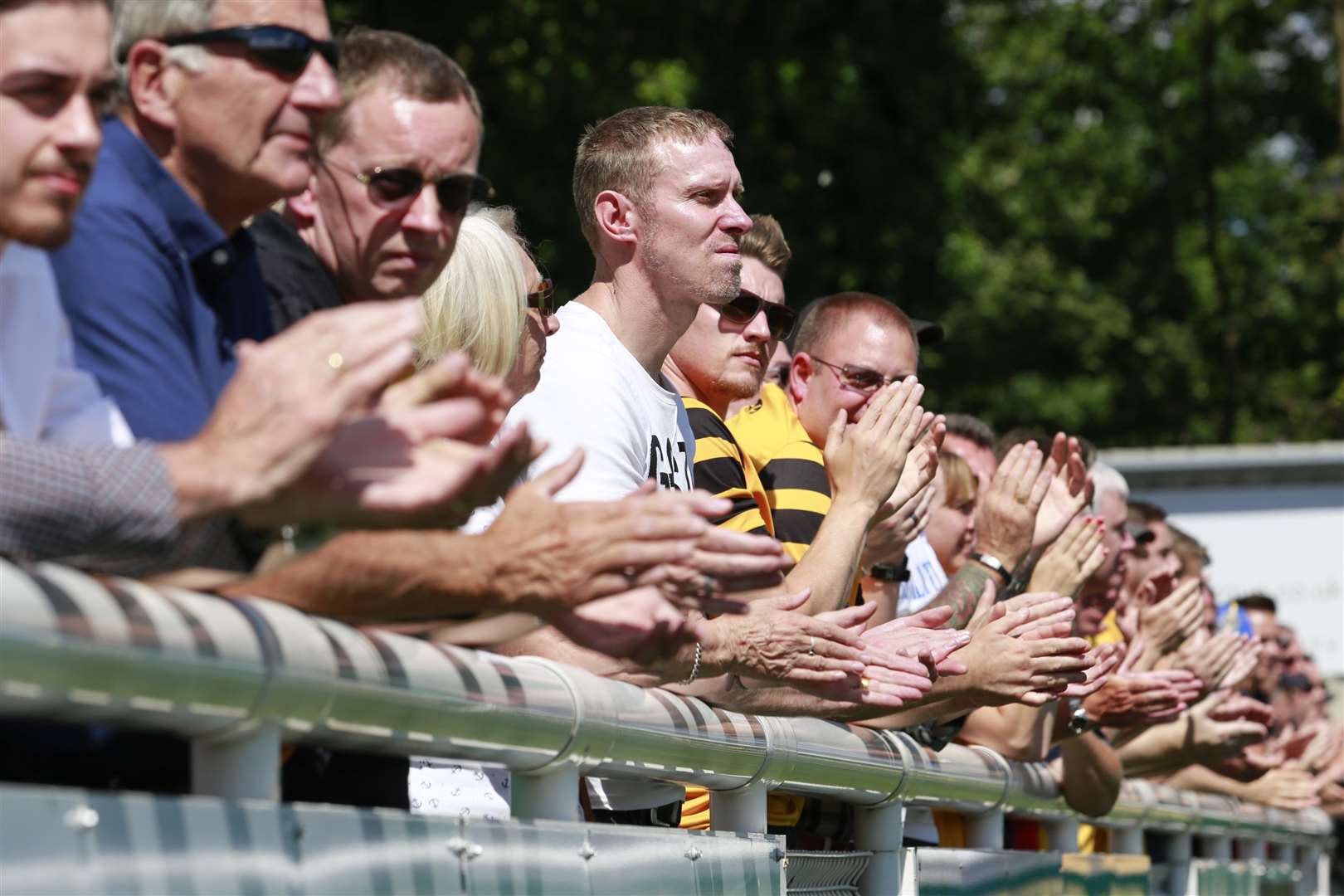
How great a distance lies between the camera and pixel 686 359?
6.01m

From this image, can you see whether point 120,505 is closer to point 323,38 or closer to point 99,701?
point 99,701

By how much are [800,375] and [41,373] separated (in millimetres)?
4290

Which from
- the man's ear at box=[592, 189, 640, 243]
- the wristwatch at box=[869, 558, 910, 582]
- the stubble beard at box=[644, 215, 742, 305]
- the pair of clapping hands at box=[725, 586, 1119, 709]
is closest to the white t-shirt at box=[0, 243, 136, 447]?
the pair of clapping hands at box=[725, 586, 1119, 709]

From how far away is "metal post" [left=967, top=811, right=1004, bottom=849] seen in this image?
591cm

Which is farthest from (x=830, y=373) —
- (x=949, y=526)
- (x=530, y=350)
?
(x=530, y=350)

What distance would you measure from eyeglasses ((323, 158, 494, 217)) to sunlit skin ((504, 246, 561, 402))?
35.5 inches

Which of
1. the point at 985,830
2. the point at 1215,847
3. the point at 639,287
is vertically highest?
the point at 639,287

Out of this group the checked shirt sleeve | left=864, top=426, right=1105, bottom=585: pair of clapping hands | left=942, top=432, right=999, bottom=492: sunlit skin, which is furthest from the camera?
left=942, top=432, right=999, bottom=492: sunlit skin

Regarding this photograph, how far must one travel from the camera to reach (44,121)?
8.08 ft

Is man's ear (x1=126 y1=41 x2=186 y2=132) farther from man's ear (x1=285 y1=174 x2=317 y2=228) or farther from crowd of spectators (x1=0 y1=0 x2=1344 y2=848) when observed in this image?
man's ear (x1=285 y1=174 x2=317 y2=228)

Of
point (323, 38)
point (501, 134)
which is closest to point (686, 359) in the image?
point (323, 38)

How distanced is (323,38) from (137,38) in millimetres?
268

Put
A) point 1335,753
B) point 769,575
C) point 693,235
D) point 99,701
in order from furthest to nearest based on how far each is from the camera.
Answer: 1. point 1335,753
2. point 693,235
3. point 769,575
4. point 99,701

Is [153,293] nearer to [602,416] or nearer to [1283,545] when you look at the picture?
[602,416]
